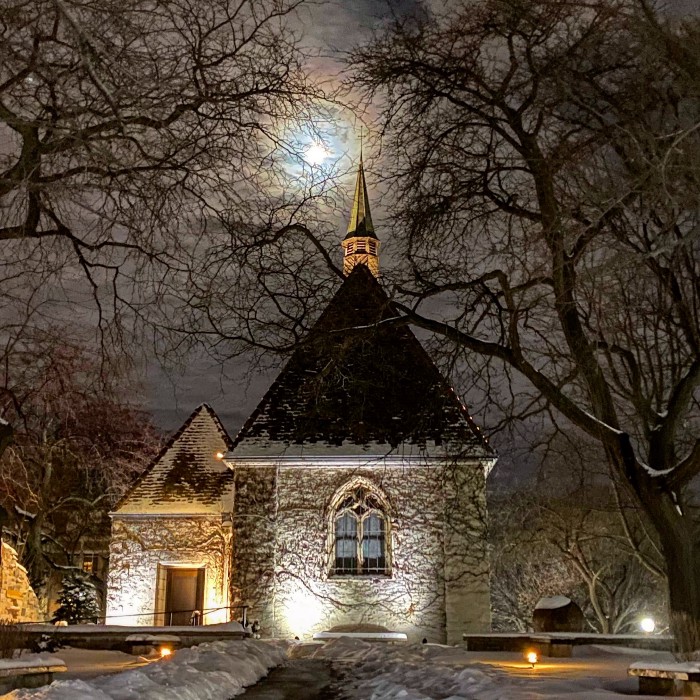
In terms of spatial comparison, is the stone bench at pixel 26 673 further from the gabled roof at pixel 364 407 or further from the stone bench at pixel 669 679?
the stone bench at pixel 669 679

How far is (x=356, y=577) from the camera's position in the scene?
20453mm

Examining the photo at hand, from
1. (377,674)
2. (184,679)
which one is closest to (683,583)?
(377,674)

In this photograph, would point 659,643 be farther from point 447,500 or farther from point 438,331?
point 438,331

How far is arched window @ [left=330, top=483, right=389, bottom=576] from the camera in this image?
68.2ft

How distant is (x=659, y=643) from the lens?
51.1ft

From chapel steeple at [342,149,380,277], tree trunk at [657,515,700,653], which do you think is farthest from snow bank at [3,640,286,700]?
chapel steeple at [342,149,380,277]

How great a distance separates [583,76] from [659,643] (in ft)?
34.6

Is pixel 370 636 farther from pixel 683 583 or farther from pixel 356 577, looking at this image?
pixel 683 583

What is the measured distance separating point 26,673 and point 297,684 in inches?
148

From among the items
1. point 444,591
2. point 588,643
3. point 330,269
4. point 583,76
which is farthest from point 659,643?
point 583,76

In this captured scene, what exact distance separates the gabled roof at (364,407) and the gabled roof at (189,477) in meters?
1.97

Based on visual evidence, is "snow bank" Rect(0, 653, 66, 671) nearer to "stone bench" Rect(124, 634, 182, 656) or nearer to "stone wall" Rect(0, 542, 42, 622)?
"stone bench" Rect(124, 634, 182, 656)

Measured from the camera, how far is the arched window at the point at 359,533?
2078 cm

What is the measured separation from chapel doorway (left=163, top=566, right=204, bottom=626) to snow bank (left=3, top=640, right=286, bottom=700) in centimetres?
924
